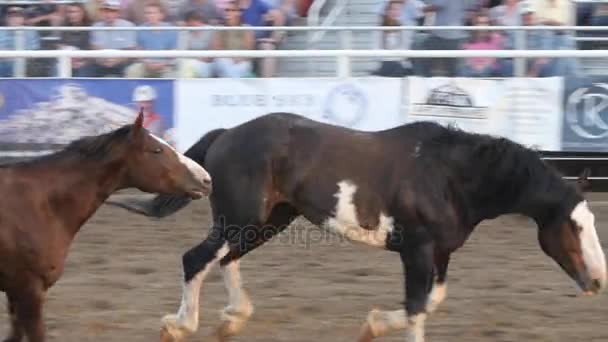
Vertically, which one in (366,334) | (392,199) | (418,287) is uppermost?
(392,199)

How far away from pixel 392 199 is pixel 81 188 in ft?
5.11

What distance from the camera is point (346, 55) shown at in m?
9.89

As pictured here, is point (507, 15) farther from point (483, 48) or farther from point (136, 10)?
point (136, 10)

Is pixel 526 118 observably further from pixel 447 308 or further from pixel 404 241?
pixel 404 241

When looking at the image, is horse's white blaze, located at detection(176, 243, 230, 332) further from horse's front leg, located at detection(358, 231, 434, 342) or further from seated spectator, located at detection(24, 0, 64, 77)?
seated spectator, located at detection(24, 0, 64, 77)

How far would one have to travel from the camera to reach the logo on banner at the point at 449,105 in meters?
9.83

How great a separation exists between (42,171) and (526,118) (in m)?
5.20

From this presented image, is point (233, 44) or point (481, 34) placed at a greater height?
point (481, 34)

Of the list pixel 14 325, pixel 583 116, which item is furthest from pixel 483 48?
pixel 14 325

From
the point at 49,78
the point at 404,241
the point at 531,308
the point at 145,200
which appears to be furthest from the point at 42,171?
the point at 49,78

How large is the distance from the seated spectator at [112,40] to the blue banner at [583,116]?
3.71m

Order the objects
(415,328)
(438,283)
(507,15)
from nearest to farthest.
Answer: (415,328) < (438,283) < (507,15)

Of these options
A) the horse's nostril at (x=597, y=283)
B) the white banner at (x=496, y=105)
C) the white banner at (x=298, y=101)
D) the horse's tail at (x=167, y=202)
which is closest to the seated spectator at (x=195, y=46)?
the white banner at (x=298, y=101)

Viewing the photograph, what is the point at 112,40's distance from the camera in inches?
404
